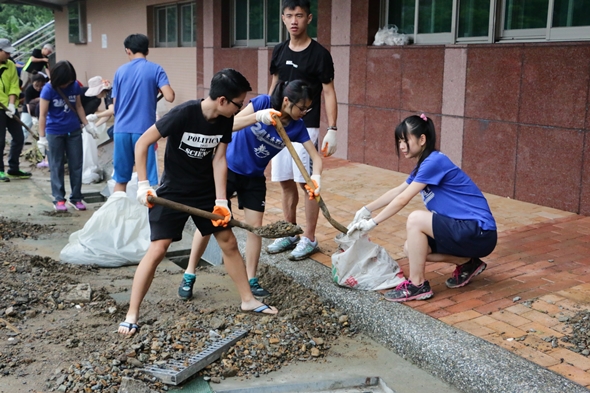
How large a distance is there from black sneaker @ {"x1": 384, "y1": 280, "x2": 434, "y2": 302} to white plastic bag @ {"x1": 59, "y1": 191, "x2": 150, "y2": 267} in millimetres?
2278

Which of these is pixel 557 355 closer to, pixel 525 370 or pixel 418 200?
pixel 525 370

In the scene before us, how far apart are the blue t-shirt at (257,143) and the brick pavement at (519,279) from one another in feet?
3.06

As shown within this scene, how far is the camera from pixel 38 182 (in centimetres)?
889

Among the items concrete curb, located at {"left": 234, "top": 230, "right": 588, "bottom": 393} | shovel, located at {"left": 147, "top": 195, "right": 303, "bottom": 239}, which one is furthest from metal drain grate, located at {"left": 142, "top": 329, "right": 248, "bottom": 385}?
concrete curb, located at {"left": 234, "top": 230, "right": 588, "bottom": 393}

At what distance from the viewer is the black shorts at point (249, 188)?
4496 millimetres

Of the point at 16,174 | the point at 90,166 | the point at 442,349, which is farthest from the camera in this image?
the point at 16,174

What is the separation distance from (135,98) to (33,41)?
22.6 metres

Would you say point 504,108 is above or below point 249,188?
above

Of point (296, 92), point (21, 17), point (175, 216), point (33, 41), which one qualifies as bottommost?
point (175, 216)

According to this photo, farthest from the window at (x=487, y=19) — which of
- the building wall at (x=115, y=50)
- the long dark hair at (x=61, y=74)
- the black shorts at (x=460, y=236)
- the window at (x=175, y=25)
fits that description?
the window at (x=175, y=25)

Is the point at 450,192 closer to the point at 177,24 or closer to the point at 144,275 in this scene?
the point at 144,275

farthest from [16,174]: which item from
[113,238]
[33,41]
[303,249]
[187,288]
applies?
[33,41]

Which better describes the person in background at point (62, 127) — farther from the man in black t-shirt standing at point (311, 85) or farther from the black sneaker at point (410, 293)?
the black sneaker at point (410, 293)

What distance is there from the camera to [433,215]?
4.07m
